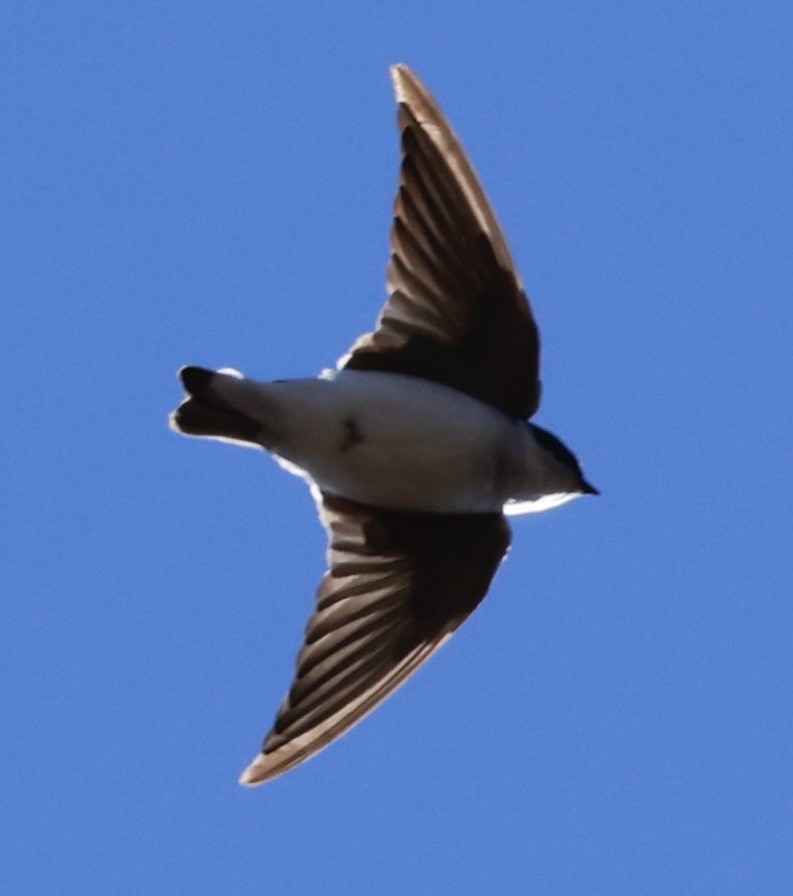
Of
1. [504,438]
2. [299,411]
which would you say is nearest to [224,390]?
[299,411]

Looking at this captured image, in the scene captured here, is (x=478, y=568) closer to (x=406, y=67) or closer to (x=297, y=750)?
(x=297, y=750)

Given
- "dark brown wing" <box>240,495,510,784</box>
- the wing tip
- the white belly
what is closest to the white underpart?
the white belly

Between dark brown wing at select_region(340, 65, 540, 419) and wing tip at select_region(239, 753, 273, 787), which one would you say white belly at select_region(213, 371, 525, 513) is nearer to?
dark brown wing at select_region(340, 65, 540, 419)

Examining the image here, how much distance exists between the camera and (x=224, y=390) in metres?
6.45

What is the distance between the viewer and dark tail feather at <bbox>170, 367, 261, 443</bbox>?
6441 millimetres

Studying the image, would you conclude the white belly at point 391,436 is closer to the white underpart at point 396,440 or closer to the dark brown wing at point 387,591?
the white underpart at point 396,440

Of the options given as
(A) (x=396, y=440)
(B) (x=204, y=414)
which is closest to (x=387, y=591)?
(A) (x=396, y=440)

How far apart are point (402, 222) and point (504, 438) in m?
0.49

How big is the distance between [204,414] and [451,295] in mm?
578

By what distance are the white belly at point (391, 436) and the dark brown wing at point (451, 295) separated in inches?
2.4

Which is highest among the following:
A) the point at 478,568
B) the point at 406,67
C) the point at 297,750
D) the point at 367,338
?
the point at 406,67

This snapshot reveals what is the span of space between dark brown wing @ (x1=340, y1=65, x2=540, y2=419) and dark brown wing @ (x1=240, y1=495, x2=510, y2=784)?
12.7 inches

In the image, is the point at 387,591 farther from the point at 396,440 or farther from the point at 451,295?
the point at 451,295

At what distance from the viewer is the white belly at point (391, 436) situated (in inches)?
255
